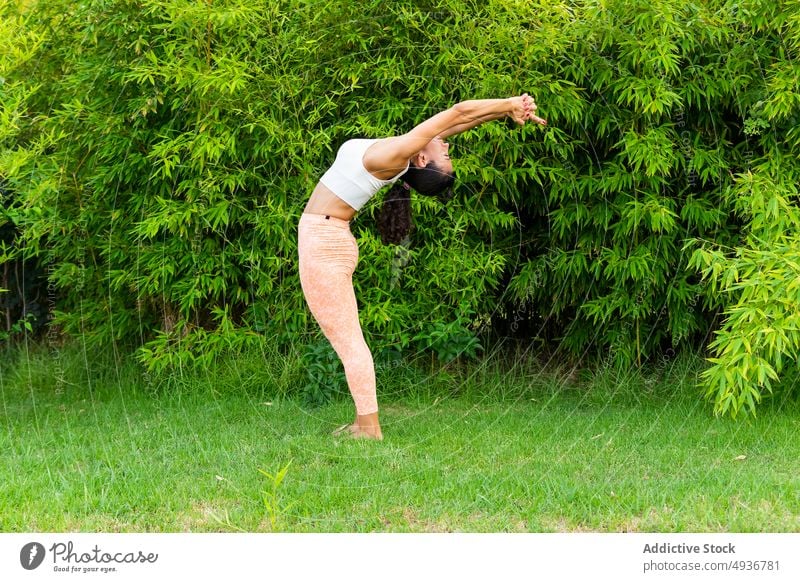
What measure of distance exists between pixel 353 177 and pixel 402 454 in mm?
1193

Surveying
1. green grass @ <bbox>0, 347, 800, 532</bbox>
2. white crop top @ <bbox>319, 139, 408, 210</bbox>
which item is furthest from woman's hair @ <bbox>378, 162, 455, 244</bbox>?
green grass @ <bbox>0, 347, 800, 532</bbox>

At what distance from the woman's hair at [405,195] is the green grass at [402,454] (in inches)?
37.8

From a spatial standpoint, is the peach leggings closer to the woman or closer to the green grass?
the woman

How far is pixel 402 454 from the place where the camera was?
365cm

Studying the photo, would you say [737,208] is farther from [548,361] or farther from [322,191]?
[322,191]

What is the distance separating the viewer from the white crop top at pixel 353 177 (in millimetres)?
3586

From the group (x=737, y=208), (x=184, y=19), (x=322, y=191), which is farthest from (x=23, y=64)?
(x=737, y=208)

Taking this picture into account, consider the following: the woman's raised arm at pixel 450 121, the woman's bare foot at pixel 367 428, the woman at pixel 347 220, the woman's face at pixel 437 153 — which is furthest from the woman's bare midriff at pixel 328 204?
the woman's bare foot at pixel 367 428

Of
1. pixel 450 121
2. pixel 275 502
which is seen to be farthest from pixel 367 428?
pixel 450 121

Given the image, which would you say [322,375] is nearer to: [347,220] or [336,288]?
[336,288]
